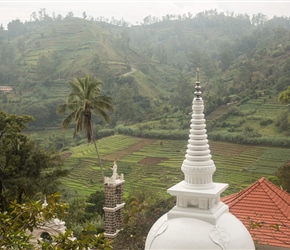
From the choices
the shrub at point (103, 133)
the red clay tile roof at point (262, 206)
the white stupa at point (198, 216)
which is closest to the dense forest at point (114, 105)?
the shrub at point (103, 133)

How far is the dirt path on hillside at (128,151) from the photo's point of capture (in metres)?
38.6

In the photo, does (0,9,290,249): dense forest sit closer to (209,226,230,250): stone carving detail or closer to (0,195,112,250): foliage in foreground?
(0,195,112,250): foliage in foreground

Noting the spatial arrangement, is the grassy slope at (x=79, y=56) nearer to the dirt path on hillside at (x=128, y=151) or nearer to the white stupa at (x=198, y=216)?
the dirt path on hillside at (x=128, y=151)

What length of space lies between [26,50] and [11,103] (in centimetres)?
2739

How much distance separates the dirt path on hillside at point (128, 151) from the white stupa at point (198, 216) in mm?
30013

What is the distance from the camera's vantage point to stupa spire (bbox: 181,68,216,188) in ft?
27.2

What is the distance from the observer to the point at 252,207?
1317 cm

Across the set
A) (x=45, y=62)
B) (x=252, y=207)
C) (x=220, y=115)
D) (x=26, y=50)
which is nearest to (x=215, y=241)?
(x=252, y=207)

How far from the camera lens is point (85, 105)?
2098 cm

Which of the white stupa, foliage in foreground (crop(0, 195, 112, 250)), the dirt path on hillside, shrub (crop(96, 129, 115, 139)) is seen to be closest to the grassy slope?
shrub (crop(96, 129, 115, 139))

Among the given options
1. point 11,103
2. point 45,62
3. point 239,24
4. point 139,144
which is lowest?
point 139,144

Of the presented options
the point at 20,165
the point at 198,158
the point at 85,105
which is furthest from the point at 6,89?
the point at 198,158

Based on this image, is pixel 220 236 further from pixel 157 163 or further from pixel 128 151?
pixel 128 151

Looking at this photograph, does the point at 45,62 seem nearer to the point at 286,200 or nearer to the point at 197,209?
the point at 286,200
